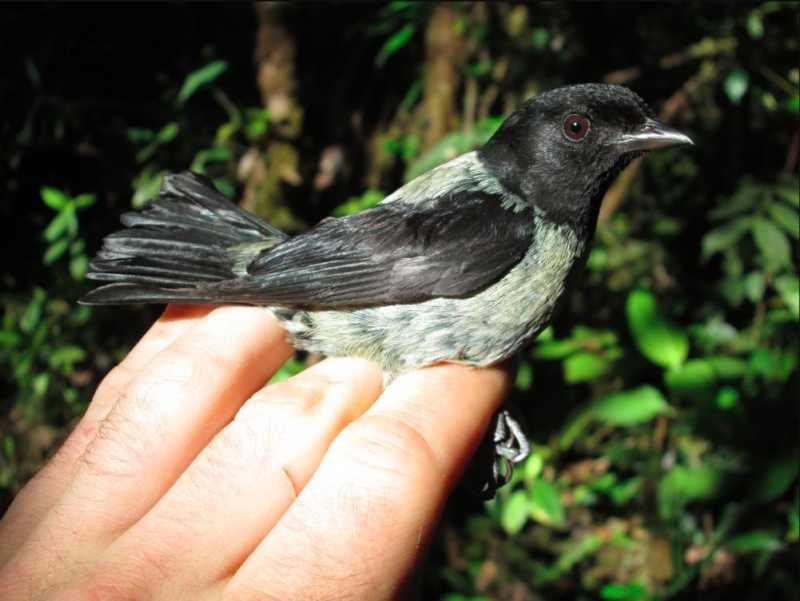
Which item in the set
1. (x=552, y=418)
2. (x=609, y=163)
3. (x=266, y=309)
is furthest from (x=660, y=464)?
(x=266, y=309)

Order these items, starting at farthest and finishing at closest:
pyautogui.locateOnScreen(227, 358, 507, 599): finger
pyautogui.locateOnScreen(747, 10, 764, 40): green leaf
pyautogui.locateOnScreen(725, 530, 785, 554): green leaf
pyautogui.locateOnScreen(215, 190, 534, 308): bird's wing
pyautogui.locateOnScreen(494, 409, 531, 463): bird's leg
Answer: pyautogui.locateOnScreen(747, 10, 764, 40): green leaf → pyautogui.locateOnScreen(494, 409, 531, 463): bird's leg → pyautogui.locateOnScreen(725, 530, 785, 554): green leaf → pyautogui.locateOnScreen(215, 190, 534, 308): bird's wing → pyautogui.locateOnScreen(227, 358, 507, 599): finger

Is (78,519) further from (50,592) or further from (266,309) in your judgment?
(266,309)

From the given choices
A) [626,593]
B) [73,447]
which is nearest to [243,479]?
[73,447]

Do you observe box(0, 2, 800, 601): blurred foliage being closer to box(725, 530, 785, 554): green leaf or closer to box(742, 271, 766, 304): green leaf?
box(742, 271, 766, 304): green leaf

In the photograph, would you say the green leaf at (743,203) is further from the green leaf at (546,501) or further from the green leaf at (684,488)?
the green leaf at (546,501)

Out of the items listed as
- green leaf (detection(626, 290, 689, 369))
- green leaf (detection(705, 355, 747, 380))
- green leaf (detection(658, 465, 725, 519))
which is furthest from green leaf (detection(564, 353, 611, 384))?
green leaf (detection(658, 465, 725, 519))

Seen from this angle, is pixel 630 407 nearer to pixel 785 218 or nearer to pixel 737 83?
pixel 785 218
